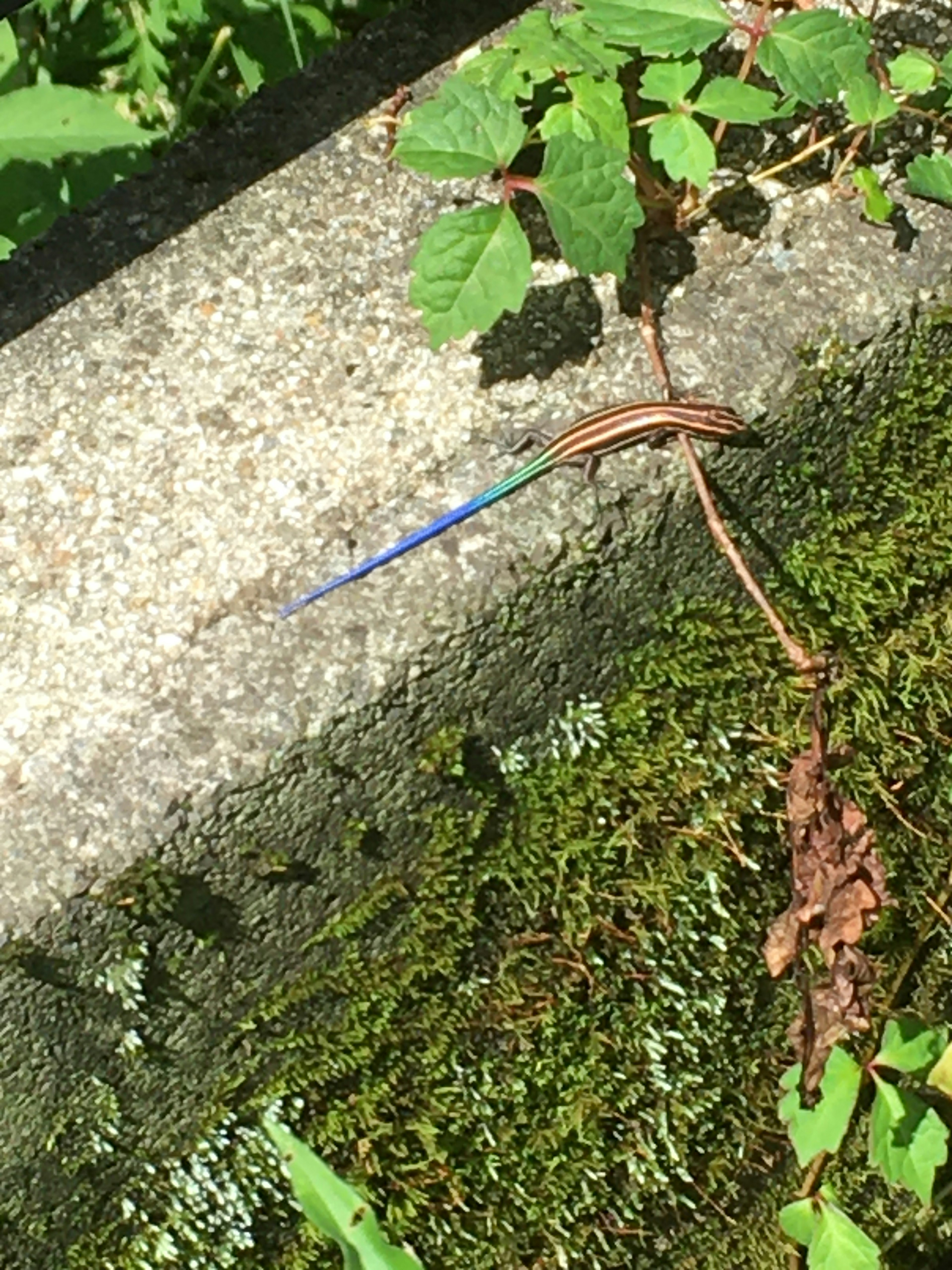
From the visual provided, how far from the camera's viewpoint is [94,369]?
1.72m

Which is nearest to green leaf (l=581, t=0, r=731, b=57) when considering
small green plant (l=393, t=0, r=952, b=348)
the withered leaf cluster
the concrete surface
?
small green plant (l=393, t=0, r=952, b=348)

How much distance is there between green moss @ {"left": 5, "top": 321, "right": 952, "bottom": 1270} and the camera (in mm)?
1668

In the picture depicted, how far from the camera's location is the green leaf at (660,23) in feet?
5.44

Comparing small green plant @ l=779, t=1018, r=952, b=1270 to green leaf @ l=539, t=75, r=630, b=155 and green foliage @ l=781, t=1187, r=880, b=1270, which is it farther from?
green leaf @ l=539, t=75, r=630, b=155

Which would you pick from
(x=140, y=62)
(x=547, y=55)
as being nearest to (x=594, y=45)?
(x=547, y=55)

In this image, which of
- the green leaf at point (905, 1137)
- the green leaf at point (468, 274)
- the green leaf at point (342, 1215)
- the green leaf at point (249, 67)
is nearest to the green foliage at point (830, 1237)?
the green leaf at point (905, 1137)

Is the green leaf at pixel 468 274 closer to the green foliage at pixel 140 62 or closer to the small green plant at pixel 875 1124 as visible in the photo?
the green foliage at pixel 140 62

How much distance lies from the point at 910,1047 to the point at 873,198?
1064mm

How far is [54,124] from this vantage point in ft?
5.80

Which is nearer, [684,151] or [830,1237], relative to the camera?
[684,151]

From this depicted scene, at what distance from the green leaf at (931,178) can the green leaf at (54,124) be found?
904 millimetres

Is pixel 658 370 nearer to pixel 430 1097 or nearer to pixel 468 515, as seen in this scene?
pixel 468 515

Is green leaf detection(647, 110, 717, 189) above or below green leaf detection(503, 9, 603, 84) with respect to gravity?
below

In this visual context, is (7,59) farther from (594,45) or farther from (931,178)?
(931,178)
